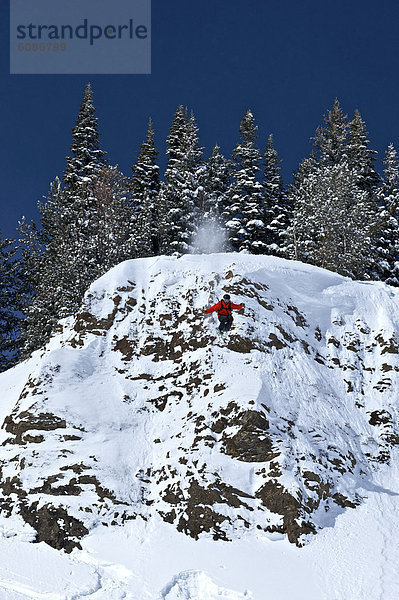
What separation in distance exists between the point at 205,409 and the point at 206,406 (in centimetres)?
11

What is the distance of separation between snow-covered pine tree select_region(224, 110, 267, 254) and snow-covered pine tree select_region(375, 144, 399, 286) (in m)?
8.04

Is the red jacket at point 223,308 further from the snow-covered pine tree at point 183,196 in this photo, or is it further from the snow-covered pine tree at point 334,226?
the snow-covered pine tree at point 183,196

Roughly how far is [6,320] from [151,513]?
24883 mm

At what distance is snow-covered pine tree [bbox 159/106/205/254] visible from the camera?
3225 centimetres

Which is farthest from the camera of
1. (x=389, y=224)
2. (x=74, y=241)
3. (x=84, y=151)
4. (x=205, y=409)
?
(x=84, y=151)

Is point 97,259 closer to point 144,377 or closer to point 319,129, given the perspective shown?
point 144,377

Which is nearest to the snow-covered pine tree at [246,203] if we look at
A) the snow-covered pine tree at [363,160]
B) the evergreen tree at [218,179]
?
the evergreen tree at [218,179]

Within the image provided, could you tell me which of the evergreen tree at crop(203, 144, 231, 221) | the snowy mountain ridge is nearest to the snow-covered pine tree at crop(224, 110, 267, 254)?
the evergreen tree at crop(203, 144, 231, 221)

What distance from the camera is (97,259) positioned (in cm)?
2783

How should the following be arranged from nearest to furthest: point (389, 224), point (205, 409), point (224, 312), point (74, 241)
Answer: point (205, 409), point (224, 312), point (74, 241), point (389, 224)

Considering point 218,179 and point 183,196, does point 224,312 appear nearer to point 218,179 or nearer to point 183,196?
point 183,196

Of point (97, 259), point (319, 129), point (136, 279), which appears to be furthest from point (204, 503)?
point (319, 129)

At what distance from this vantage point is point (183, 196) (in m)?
33.8

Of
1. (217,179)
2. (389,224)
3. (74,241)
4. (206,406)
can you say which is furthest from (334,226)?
(206,406)
